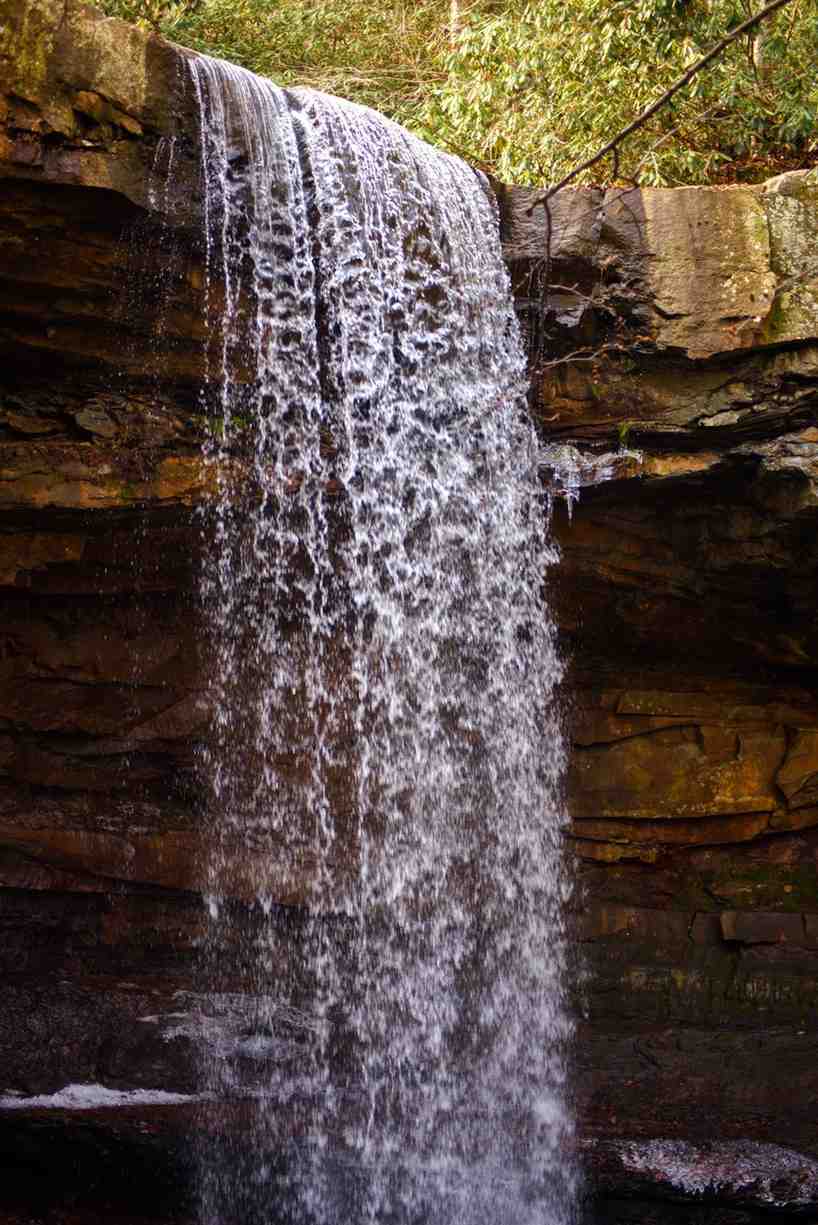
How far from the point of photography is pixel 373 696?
7426 millimetres

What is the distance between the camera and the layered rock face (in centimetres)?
645

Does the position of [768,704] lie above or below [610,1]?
below

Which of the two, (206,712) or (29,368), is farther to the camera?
(206,712)

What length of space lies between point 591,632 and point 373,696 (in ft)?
5.32

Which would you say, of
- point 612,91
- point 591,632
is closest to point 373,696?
point 591,632

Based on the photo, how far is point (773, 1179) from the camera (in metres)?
→ 5.87

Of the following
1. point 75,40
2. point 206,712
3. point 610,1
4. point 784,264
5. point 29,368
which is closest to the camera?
point 75,40

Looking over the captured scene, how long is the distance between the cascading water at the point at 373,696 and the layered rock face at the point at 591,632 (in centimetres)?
21

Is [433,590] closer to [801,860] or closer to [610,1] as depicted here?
[801,860]

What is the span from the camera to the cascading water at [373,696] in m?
6.36

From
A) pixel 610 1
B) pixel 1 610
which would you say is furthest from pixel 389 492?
pixel 610 1

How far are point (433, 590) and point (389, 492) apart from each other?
2.34ft

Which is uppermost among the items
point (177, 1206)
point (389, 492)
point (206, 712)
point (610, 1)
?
point (610, 1)

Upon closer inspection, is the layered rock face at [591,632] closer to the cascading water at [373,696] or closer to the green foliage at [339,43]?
the cascading water at [373,696]
